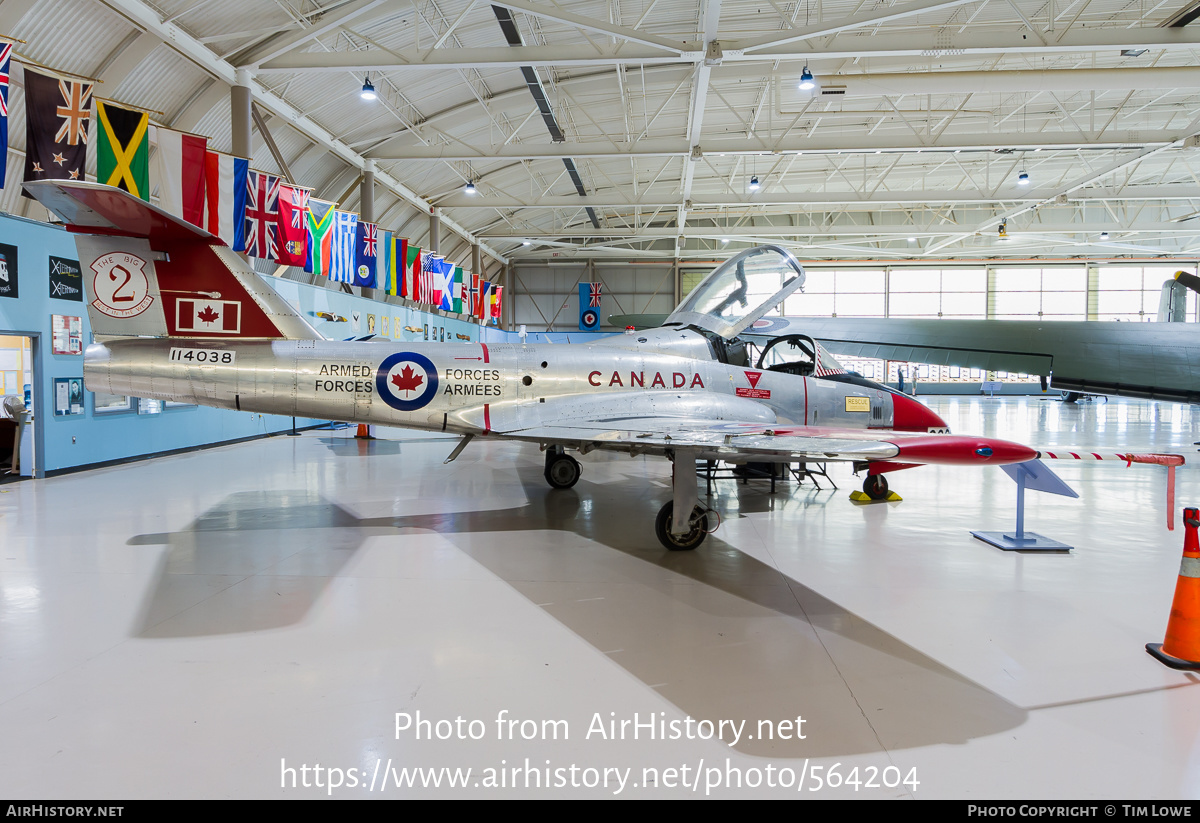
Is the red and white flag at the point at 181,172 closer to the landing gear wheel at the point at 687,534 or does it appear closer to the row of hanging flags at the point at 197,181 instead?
the row of hanging flags at the point at 197,181

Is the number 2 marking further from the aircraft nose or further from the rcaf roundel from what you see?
the aircraft nose

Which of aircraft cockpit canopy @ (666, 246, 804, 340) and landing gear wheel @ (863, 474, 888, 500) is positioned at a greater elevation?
aircraft cockpit canopy @ (666, 246, 804, 340)

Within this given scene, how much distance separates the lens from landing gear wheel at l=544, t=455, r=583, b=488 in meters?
9.16

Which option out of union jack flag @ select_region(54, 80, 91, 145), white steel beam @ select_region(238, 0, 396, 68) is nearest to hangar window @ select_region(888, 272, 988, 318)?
white steel beam @ select_region(238, 0, 396, 68)

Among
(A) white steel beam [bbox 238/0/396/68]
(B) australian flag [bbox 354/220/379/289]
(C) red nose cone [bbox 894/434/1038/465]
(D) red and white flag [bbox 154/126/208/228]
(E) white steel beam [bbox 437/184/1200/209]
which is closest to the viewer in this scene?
(C) red nose cone [bbox 894/434/1038/465]

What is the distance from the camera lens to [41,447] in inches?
380

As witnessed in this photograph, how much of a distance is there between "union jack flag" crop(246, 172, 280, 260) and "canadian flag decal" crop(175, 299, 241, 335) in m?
6.68

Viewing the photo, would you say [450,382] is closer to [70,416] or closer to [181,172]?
[181,172]

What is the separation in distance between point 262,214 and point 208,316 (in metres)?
7.04

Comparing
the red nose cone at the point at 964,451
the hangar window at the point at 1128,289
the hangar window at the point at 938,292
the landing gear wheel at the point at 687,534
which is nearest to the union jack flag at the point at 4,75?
the landing gear wheel at the point at 687,534

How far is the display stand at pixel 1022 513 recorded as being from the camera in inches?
218

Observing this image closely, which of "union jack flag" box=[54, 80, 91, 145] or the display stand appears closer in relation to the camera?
the display stand

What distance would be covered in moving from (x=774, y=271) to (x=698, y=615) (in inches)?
226
